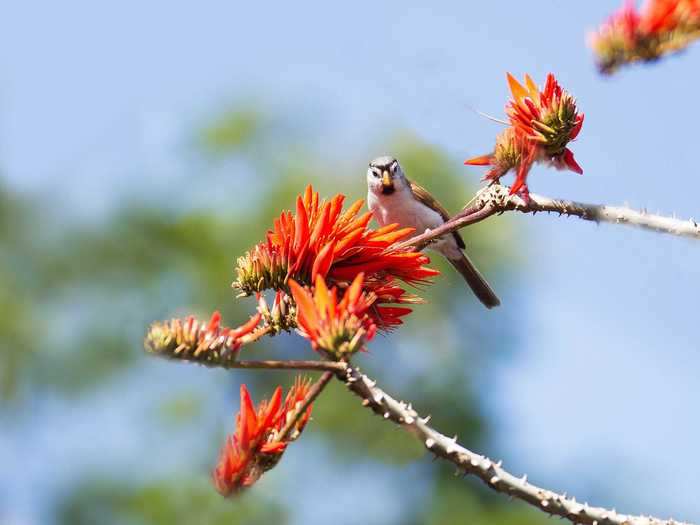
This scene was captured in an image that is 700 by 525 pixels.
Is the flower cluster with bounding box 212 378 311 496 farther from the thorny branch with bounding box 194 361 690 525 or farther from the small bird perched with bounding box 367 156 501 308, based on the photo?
the small bird perched with bounding box 367 156 501 308

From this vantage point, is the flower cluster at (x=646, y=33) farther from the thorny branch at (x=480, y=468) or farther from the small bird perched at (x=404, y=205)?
the small bird perched at (x=404, y=205)

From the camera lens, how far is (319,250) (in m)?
2.48

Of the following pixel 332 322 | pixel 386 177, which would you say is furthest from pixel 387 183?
pixel 332 322

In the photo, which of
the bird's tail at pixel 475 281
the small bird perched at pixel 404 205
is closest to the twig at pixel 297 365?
the bird's tail at pixel 475 281

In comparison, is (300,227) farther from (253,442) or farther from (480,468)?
(480,468)

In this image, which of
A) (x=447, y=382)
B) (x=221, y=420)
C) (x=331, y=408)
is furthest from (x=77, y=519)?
(x=447, y=382)

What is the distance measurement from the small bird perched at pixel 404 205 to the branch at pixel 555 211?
12.5 ft

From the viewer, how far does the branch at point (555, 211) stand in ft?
7.05

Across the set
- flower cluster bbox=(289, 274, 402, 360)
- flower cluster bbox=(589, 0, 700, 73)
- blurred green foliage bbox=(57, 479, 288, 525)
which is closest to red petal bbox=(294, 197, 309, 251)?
flower cluster bbox=(289, 274, 402, 360)

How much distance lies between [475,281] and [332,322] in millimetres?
4375

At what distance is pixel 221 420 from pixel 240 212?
4.59 metres

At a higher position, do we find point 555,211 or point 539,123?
point 539,123

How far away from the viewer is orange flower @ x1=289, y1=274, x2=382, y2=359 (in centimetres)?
200

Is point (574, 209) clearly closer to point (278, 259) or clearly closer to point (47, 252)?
point (278, 259)
